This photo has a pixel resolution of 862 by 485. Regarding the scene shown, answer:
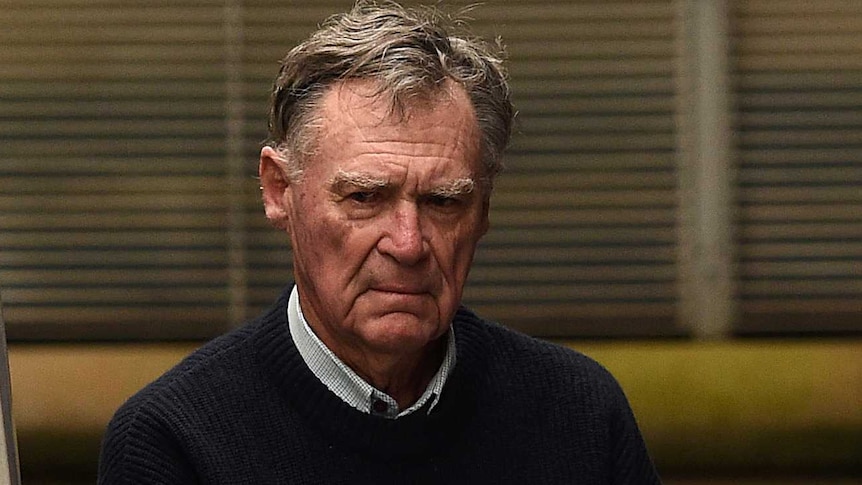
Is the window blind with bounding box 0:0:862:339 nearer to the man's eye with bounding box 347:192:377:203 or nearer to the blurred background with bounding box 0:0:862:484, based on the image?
the blurred background with bounding box 0:0:862:484

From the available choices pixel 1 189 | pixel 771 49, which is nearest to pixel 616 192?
pixel 771 49

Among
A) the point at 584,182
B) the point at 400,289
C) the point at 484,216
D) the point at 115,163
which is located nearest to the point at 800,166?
the point at 584,182

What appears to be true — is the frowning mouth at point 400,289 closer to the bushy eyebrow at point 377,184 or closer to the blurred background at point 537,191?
the bushy eyebrow at point 377,184

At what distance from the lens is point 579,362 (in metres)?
2.25

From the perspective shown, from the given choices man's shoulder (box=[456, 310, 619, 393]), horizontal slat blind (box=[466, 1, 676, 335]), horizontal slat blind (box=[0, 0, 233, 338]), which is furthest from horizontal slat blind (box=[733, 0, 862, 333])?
man's shoulder (box=[456, 310, 619, 393])

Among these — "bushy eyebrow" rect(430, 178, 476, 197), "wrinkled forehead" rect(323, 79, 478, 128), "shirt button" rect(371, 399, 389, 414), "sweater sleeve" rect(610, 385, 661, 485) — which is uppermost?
"wrinkled forehead" rect(323, 79, 478, 128)

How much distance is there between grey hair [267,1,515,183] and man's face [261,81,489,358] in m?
0.02

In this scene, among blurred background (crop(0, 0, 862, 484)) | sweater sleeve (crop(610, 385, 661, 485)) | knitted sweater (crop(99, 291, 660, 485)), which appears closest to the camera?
knitted sweater (crop(99, 291, 660, 485))

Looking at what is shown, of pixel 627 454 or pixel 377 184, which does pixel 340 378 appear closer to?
pixel 377 184

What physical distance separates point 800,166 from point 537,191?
0.73 meters

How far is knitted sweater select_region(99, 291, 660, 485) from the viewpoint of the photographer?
1.94 metres

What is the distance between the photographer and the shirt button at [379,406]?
203cm

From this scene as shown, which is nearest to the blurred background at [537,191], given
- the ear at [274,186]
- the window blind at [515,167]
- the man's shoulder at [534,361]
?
the window blind at [515,167]

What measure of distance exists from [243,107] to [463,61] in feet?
8.01
